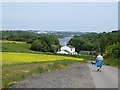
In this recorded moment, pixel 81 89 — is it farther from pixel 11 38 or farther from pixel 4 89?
pixel 11 38

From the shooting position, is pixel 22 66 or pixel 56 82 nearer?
pixel 56 82

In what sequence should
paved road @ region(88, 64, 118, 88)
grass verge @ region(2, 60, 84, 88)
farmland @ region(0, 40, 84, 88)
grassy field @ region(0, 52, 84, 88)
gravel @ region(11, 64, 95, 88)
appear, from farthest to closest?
farmland @ region(0, 40, 84, 88) → grassy field @ region(0, 52, 84, 88) → grass verge @ region(2, 60, 84, 88) → paved road @ region(88, 64, 118, 88) → gravel @ region(11, 64, 95, 88)

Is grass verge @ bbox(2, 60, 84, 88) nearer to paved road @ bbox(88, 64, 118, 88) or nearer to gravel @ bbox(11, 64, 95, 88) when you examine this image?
gravel @ bbox(11, 64, 95, 88)

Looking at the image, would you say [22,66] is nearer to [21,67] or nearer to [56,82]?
[21,67]

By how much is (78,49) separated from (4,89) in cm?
13893

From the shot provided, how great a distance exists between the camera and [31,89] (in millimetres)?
14211

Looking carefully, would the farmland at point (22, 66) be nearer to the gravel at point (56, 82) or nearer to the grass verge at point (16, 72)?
the grass verge at point (16, 72)

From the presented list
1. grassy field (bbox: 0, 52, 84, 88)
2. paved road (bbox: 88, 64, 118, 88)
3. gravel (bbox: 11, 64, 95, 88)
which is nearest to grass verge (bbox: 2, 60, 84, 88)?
grassy field (bbox: 0, 52, 84, 88)

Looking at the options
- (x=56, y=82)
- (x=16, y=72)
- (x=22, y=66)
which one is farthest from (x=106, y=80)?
(x=22, y=66)

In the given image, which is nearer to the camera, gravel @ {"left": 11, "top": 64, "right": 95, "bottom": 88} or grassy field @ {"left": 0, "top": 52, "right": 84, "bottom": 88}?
gravel @ {"left": 11, "top": 64, "right": 95, "bottom": 88}

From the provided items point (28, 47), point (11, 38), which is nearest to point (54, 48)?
point (11, 38)

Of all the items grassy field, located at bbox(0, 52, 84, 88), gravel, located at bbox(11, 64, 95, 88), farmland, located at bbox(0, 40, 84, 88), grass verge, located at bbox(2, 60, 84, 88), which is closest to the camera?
gravel, located at bbox(11, 64, 95, 88)

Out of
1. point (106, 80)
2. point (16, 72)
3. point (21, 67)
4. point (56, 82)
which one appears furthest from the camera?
point (21, 67)

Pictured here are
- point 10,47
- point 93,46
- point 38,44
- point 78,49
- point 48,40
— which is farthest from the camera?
point 78,49
